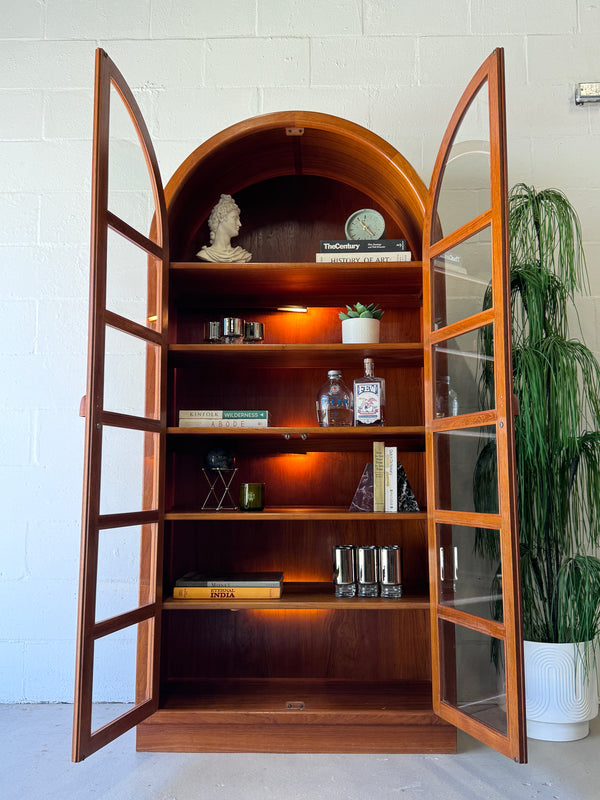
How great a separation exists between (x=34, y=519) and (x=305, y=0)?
7.78 ft

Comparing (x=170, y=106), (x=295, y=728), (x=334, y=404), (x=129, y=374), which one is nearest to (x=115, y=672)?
(x=295, y=728)

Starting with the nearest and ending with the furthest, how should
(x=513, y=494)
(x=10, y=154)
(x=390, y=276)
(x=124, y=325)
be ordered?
1. (x=513, y=494)
2. (x=124, y=325)
3. (x=390, y=276)
4. (x=10, y=154)

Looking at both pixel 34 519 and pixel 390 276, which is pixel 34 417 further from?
pixel 390 276

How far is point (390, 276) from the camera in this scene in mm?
2238

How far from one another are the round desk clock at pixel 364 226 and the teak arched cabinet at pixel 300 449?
0.12 meters

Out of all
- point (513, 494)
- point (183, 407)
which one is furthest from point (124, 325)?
point (513, 494)

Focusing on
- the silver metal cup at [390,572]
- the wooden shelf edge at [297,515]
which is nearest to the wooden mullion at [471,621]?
the silver metal cup at [390,572]

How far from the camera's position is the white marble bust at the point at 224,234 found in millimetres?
2295

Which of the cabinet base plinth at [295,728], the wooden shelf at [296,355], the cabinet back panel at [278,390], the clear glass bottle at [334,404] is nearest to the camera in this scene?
the cabinet base plinth at [295,728]

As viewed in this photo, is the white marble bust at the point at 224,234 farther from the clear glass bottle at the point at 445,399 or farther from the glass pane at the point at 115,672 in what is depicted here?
the glass pane at the point at 115,672

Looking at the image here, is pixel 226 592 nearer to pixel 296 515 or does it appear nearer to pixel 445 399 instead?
pixel 296 515

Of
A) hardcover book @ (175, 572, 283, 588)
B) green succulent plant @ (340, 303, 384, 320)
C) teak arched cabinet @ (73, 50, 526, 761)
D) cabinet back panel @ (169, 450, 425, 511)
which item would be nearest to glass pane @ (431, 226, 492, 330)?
teak arched cabinet @ (73, 50, 526, 761)

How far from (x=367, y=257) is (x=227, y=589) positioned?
1214 mm

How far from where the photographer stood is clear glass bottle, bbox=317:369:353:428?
2240mm
